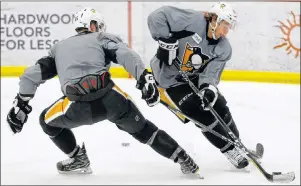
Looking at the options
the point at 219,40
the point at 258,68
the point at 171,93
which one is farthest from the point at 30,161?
the point at 258,68

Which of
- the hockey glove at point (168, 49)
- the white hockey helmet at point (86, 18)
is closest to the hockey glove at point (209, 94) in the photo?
the hockey glove at point (168, 49)

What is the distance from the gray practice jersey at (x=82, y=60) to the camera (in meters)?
2.75

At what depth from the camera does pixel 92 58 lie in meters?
2.77

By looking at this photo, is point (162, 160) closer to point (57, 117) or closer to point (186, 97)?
point (186, 97)

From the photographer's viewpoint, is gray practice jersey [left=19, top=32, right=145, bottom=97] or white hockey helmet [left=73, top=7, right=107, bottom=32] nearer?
gray practice jersey [left=19, top=32, right=145, bottom=97]

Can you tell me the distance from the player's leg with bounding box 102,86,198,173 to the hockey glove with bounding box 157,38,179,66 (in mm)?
401

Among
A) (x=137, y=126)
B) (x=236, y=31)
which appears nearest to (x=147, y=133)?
(x=137, y=126)

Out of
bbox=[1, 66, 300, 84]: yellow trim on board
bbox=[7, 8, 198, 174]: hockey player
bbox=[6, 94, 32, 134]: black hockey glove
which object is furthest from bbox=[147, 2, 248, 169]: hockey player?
bbox=[1, 66, 300, 84]: yellow trim on board

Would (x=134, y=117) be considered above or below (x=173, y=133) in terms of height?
above

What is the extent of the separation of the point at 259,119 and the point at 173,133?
2.23 feet

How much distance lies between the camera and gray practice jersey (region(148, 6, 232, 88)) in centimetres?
318

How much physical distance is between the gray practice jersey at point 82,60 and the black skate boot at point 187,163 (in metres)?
0.53

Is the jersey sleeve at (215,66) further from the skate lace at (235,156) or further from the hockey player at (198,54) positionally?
the skate lace at (235,156)

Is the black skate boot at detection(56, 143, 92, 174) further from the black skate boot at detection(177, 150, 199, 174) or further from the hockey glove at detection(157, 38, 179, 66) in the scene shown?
the hockey glove at detection(157, 38, 179, 66)
